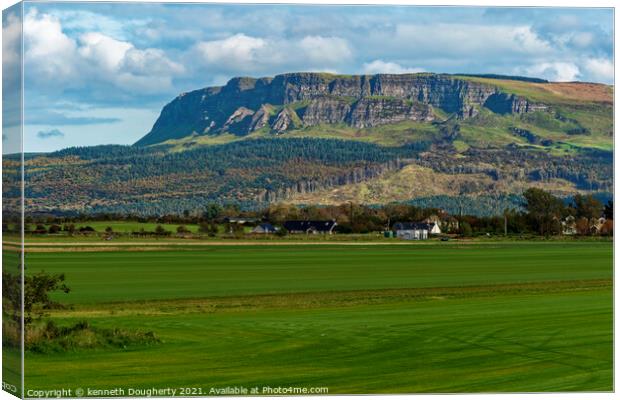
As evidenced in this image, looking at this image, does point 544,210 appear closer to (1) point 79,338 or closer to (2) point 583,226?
(2) point 583,226

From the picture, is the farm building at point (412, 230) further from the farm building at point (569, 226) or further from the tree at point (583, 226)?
the tree at point (583, 226)

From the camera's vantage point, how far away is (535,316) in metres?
30.2

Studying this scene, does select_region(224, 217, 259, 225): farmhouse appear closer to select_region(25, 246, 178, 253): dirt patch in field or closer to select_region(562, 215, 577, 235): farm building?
select_region(25, 246, 178, 253): dirt patch in field

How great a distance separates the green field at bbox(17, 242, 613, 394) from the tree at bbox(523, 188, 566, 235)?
3.92 ft

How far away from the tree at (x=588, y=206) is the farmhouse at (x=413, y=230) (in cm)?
3258

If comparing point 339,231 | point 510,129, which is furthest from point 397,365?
point 339,231

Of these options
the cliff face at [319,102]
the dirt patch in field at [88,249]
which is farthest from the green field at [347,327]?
the cliff face at [319,102]

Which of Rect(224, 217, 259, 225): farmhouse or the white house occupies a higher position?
Rect(224, 217, 259, 225): farmhouse

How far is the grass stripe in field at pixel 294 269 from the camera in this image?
41.3 metres

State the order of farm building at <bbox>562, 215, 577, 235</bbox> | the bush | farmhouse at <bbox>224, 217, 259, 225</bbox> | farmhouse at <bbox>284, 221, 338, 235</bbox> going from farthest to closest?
farmhouse at <bbox>284, 221, 338, 235</bbox> < farmhouse at <bbox>224, 217, 259, 225</bbox> < farm building at <bbox>562, 215, 577, 235</bbox> < the bush

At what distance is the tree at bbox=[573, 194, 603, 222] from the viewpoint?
4066cm

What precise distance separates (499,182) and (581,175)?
77.0ft

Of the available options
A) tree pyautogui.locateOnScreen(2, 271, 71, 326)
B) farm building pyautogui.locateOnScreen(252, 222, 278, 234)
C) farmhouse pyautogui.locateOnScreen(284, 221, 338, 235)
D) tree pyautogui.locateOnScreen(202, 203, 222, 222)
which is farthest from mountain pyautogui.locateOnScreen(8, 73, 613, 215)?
tree pyautogui.locateOnScreen(2, 271, 71, 326)

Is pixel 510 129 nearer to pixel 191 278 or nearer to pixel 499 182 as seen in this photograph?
pixel 499 182
